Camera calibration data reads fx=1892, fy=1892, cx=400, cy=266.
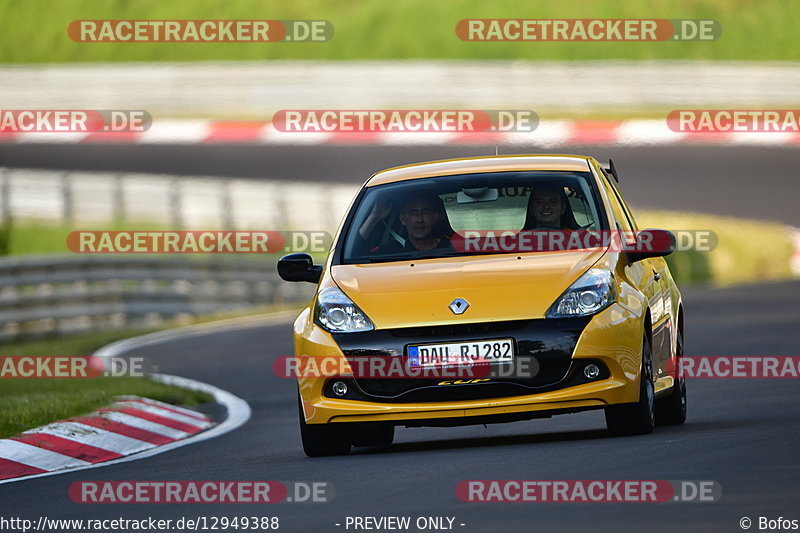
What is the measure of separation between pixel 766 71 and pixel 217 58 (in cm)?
1421

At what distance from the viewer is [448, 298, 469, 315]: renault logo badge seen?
9.61 meters

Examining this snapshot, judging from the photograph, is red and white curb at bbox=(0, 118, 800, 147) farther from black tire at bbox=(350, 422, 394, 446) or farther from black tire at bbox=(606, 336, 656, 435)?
black tire at bbox=(606, 336, 656, 435)

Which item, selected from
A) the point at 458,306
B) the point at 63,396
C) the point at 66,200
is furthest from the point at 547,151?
the point at 458,306

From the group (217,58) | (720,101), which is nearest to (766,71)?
(720,101)

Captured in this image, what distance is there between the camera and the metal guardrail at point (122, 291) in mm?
22797

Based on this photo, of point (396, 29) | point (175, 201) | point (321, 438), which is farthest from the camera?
point (396, 29)

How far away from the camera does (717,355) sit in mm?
15672

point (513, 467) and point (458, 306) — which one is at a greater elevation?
point (458, 306)

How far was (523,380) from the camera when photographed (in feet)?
31.4

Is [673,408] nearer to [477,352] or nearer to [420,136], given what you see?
[477,352]

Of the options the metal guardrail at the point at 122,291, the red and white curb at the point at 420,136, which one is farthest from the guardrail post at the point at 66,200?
the red and white curb at the point at 420,136

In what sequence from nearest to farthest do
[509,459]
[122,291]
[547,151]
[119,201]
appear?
[509,459], [122,291], [119,201], [547,151]

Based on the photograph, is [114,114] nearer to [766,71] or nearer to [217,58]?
[217,58]

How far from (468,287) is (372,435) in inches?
53.6
